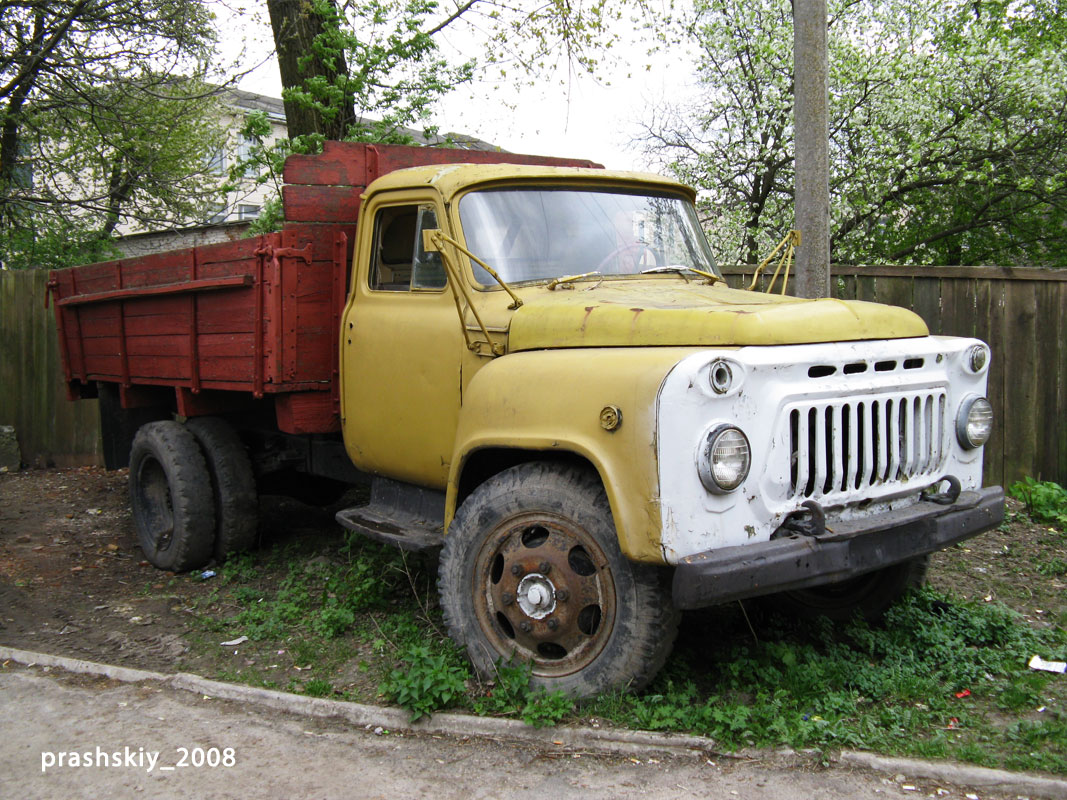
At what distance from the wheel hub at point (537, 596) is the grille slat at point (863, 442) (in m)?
1.03

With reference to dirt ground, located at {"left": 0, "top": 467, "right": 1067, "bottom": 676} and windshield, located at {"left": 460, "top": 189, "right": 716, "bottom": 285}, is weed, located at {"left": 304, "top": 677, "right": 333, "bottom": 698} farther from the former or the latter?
windshield, located at {"left": 460, "top": 189, "right": 716, "bottom": 285}

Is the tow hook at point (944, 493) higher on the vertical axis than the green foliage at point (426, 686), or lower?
higher

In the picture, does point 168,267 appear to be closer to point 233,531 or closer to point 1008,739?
point 233,531

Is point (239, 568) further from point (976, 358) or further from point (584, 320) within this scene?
point (976, 358)

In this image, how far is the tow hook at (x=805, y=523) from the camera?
3562mm

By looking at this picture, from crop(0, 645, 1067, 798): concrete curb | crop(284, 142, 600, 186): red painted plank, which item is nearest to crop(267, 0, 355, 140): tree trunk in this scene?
crop(284, 142, 600, 186): red painted plank

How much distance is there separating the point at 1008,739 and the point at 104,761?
330 cm

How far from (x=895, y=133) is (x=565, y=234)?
7.08 metres

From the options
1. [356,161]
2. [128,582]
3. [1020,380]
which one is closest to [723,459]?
[356,161]

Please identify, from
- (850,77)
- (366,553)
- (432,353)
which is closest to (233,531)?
(366,553)

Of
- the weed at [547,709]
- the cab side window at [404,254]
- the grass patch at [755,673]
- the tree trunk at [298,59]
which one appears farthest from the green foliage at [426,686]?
the tree trunk at [298,59]

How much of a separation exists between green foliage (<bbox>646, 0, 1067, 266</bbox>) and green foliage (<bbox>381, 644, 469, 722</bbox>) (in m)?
7.91

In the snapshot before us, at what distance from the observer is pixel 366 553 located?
19.6 feet

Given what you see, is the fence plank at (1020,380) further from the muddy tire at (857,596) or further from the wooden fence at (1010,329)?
the muddy tire at (857,596)
